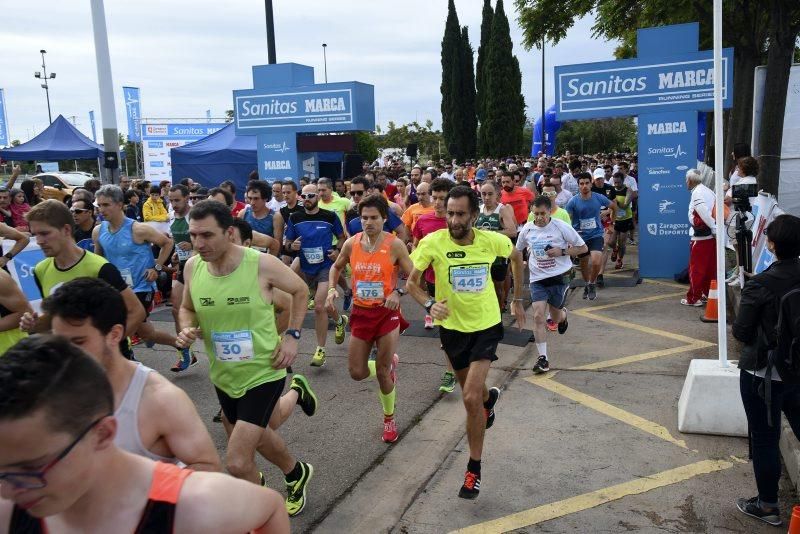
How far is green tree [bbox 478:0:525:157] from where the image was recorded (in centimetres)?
4675

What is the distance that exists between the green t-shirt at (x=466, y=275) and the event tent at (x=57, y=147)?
21.1 meters

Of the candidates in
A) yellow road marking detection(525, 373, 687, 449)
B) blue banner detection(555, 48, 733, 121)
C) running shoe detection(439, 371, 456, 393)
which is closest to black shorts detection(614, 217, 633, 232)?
blue banner detection(555, 48, 733, 121)

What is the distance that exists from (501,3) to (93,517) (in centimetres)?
5024

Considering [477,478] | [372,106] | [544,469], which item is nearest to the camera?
[477,478]

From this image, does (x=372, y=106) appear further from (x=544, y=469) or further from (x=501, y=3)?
(x=501, y=3)

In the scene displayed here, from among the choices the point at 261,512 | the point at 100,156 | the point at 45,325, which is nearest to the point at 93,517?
the point at 261,512

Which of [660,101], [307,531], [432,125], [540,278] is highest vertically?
[432,125]

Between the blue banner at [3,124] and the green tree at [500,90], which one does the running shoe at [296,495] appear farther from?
the green tree at [500,90]

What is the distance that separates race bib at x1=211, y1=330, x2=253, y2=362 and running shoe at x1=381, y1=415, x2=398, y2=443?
6.06ft

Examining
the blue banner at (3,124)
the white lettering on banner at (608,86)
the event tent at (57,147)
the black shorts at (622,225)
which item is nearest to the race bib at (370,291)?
the white lettering on banner at (608,86)

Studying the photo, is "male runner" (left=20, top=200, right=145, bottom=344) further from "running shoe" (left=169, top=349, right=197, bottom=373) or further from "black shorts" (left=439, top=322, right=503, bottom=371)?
"running shoe" (left=169, top=349, right=197, bottom=373)

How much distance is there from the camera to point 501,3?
47469mm

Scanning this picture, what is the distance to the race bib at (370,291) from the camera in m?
5.69

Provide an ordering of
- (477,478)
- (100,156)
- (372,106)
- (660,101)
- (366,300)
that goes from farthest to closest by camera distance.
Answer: (100,156) < (372,106) < (660,101) < (366,300) < (477,478)
